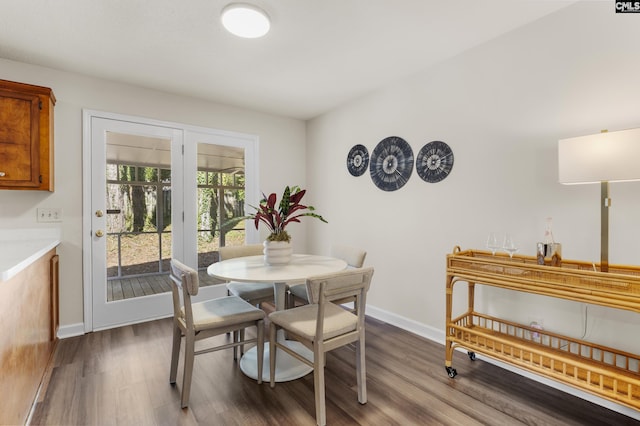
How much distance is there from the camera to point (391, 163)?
3.14 m

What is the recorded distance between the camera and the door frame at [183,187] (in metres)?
2.88

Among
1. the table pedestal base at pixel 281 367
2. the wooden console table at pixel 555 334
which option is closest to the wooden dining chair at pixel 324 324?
the table pedestal base at pixel 281 367

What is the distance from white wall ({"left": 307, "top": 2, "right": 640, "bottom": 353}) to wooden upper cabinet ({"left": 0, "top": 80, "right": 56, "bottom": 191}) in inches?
114

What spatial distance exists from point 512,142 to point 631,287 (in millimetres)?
1184

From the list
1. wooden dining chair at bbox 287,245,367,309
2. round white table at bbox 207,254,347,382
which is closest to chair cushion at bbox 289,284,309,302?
wooden dining chair at bbox 287,245,367,309

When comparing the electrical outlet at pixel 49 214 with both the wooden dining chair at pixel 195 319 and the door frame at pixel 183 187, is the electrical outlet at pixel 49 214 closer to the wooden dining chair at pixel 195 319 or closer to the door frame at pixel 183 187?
the door frame at pixel 183 187

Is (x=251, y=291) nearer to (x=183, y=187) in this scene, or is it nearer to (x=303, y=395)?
(x=303, y=395)

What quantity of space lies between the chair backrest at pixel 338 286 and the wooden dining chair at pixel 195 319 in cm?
57

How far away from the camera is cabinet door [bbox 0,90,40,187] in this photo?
2.36 meters

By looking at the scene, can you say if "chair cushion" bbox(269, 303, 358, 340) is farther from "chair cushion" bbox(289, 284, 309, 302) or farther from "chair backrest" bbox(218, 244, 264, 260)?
"chair backrest" bbox(218, 244, 264, 260)

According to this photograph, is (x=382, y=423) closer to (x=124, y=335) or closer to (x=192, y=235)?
(x=124, y=335)

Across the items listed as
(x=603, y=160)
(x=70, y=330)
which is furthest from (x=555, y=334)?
(x=70, y=330)

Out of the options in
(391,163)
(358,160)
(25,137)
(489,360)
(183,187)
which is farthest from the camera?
(358,160)

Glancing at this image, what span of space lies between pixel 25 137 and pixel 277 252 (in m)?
2.22
